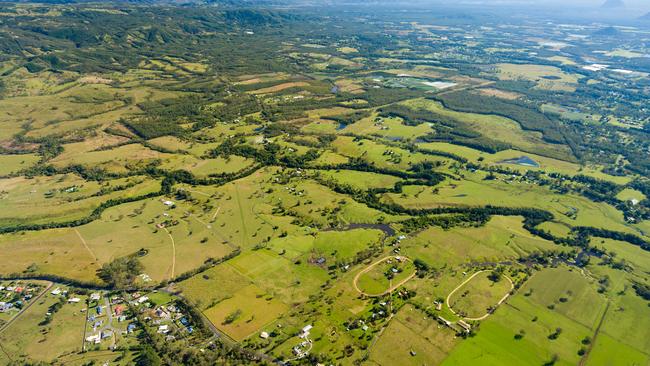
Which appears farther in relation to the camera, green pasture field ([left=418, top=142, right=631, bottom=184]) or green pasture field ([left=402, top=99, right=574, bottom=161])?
green pasture field ([left=402, top=99, right=574, bottom=161])

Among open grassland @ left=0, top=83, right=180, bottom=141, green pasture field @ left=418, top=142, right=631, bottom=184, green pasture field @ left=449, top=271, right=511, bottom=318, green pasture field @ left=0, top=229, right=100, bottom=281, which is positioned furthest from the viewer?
open grassland @ left=0, top=83, right=180, bottom=141

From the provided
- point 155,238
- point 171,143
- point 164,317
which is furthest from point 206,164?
point 164,317

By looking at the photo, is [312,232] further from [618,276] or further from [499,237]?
[618,276]

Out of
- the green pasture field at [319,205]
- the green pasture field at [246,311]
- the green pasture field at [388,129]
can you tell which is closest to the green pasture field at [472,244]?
the green pasture field at [319,205]

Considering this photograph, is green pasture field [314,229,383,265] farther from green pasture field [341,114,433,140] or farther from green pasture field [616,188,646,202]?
green pasture field [616,188,646,202]

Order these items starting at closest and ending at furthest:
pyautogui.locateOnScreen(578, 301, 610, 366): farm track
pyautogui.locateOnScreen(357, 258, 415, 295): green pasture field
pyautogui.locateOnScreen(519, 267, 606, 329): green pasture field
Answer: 1. pyautogui.locateOnScreen(578, 301, 610, 366): farm track
2. pyautogui.locateOnScreen(519, 267, 606, 329): green pasture field
3. pyautogui.locateOnScreen(357, 258, 415, 295): green pasture field

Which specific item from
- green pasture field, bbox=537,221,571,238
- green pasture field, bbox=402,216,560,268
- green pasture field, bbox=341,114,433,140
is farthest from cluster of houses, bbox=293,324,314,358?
green pasture field, bbox=341,114,433,140

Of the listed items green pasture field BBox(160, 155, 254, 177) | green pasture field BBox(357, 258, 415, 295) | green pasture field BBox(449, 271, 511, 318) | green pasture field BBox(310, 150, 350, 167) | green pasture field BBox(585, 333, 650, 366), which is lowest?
green pasture field BBox(585, 333, 650, 366)
